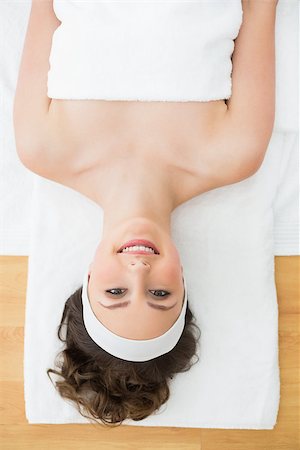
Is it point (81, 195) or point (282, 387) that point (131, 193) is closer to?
point (81, 195)

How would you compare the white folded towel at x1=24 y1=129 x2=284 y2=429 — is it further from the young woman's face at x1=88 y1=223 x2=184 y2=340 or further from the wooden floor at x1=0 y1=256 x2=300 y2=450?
the young woman's face at x1=88 y1=223 x2=184 y2=340

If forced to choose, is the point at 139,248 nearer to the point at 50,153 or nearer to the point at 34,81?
the point at 50,153

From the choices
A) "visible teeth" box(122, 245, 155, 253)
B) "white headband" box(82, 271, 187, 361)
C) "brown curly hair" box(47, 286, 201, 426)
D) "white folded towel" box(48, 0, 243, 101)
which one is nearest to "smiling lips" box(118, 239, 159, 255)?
"visible teeth" box(122, 245, 155, 253)

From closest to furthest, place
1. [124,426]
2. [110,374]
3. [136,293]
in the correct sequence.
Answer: [136,293] → [110,374] → [124,426]

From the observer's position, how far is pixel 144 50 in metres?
1.47

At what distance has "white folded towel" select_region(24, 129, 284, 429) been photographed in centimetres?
166

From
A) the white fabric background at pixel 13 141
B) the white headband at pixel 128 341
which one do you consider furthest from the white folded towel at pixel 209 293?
the white headband at pixel 128 341

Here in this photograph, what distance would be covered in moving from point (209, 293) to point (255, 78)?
605mm

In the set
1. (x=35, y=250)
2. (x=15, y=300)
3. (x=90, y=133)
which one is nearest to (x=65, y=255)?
(x=35, y=250)

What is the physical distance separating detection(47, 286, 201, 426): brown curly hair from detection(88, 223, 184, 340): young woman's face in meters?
0.15

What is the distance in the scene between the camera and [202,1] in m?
1.49

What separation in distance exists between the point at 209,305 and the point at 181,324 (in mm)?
287

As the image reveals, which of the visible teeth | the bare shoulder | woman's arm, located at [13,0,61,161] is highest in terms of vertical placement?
woman's arm, located at [13,0,61,161]

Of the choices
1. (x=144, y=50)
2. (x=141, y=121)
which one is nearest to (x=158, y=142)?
(x=141, y=121)
